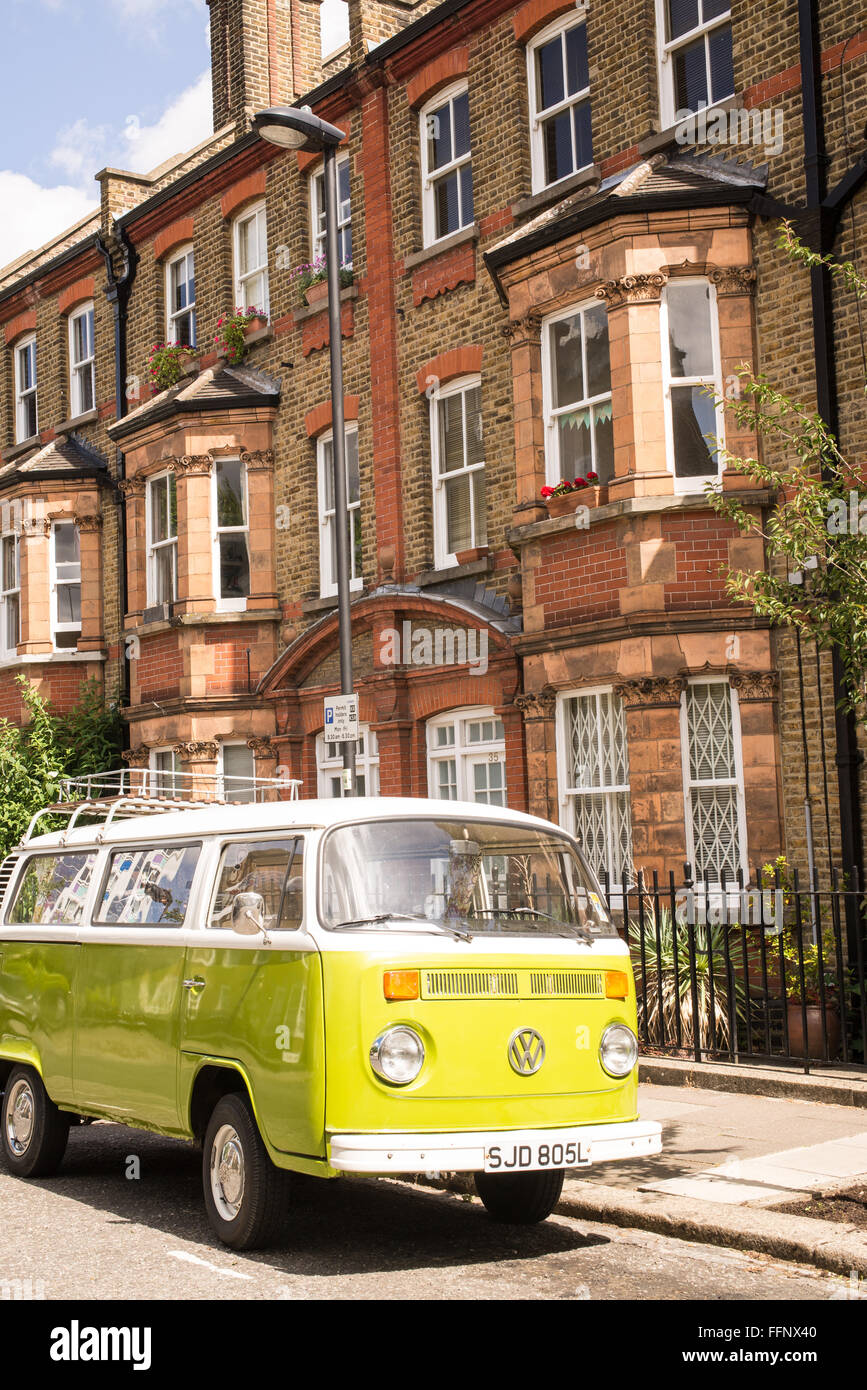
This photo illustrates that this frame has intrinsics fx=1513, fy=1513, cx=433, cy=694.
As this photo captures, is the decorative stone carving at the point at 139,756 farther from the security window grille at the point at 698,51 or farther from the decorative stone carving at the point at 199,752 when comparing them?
the security window grille at the point at 698,51

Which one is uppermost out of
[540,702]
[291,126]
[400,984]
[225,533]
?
[291,126]

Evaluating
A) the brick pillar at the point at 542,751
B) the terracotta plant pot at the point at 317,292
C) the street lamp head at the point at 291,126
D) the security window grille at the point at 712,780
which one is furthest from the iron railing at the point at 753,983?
the terracotta plant pot at the point at 317,292

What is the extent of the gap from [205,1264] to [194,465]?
14477 mm

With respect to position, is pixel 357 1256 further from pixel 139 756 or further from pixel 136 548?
pixel 136 548

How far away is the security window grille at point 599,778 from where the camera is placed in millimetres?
14383

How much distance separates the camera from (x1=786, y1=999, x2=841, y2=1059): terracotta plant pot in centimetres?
1149

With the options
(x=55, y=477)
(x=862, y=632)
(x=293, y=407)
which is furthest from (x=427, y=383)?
(x=862, y=632)

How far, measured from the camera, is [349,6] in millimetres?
19422

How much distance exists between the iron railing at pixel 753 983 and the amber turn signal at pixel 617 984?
3512 mm

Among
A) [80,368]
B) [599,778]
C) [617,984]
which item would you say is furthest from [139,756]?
[617,984]

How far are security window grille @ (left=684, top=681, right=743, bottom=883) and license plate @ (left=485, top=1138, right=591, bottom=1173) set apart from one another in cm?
703

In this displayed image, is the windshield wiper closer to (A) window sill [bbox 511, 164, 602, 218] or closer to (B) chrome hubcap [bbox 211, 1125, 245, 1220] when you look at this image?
(B) chrome hubcap [bbox 211, 1125, 245, 1220]

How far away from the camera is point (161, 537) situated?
69.0 ft
